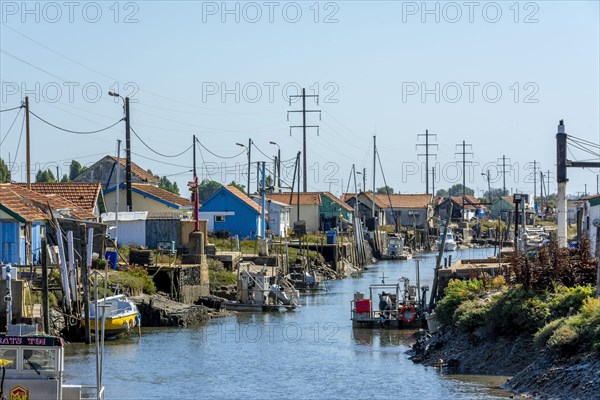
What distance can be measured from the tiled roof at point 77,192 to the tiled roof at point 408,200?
82.0 m

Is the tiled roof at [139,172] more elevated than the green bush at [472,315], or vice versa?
the tiled roof at [139,172]

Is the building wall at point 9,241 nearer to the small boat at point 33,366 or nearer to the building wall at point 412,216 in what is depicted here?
the small boat at point 33,366

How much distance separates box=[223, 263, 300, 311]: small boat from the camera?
56.1 metres

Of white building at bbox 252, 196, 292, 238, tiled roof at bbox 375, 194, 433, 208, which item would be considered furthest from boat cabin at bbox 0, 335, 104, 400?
tiled roof at bbox 375, 194, 433, 208

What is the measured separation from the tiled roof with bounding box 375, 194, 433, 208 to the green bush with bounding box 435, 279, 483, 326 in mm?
99653

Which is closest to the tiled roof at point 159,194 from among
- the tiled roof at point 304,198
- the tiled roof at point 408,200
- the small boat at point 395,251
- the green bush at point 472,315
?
the tiled roof at point 304,198

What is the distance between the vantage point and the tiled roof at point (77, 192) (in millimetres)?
59125

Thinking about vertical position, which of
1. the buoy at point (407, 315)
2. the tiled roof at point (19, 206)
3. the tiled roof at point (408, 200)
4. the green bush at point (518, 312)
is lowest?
the buoy at point (407, 315)

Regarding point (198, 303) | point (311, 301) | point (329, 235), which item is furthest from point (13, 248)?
point (329, 235)

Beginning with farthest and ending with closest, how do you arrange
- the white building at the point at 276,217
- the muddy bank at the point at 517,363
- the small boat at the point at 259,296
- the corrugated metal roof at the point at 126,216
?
1. the white building at the point at 276,217
2. the corrugated metal roof at the point at 126,216
3. the small boat at the point at 259,296
4. the muddy bank at the point at 517,363

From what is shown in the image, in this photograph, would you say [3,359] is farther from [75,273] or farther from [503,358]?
[75,273]

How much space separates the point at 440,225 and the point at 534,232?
1767 inches

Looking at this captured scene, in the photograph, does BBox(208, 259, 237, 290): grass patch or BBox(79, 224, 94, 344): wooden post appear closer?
BBox(79, 224, 94, 344): wooden post

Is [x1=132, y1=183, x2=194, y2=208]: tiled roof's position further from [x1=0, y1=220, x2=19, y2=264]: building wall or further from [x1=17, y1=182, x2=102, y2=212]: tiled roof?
[x1=0, y1=220, x2=19, y2=264]: building wall
